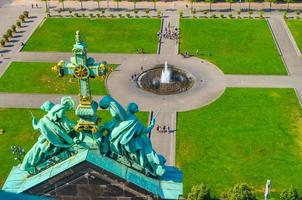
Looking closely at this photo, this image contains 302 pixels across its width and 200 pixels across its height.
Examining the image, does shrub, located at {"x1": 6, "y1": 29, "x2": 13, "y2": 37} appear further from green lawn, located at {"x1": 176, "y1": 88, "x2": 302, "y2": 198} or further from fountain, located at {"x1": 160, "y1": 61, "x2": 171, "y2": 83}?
green lawn, located at {"x1": 176, "y1": 88, "x2": 302, "y2": 198}

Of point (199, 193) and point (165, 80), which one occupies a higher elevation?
point (165, 80)

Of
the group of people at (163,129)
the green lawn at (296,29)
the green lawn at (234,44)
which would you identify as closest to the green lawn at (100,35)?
the green lawn at (234,44)

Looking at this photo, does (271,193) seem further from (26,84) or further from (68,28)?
(68,28)

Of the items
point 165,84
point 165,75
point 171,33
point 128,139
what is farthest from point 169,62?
point 128,139

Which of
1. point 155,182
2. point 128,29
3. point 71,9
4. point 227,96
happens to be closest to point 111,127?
point 155,182

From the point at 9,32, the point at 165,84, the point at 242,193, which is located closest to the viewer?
the point at 242,193

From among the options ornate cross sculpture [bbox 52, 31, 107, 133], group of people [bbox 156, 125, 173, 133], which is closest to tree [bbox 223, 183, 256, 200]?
group of people [bbox 156, 125, 173, 133]

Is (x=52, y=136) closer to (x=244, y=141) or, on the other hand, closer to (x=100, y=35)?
(x=244, y=141)
